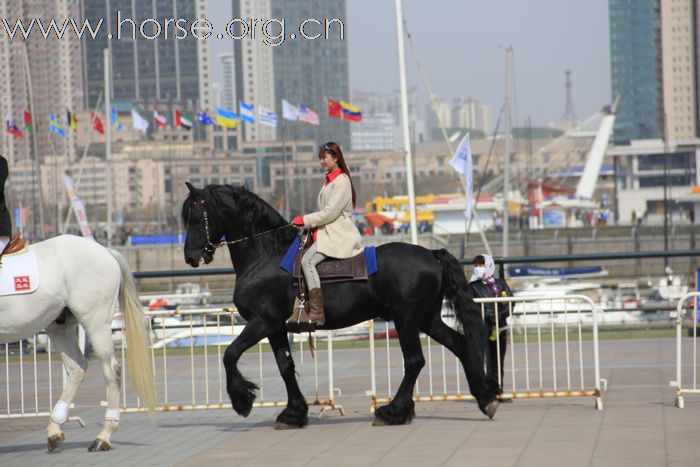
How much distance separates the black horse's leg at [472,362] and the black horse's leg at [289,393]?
1.20 metres

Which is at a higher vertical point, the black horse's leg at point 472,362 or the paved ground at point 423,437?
the black horse's leg at point 472,362

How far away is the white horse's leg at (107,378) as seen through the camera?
1001 cm

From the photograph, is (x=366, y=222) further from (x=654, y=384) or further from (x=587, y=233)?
(x=654, y=384)

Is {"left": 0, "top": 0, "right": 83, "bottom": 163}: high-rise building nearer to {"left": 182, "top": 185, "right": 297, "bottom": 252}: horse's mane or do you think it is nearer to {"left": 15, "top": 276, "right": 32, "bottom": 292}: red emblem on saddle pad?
A: {"left": 182, "top": 185, "right": 297, "bottom": 252}: horse's mane

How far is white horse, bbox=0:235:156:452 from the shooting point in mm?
9859

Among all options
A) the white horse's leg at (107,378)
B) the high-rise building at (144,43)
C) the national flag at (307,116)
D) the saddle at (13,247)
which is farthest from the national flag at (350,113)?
the saddle at (13,247)

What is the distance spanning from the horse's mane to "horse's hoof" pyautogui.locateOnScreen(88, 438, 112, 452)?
6.62ft

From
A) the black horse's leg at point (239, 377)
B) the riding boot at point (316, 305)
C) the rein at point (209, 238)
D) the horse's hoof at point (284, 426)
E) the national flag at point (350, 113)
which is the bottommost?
the horse's hoof at point (284, 426)

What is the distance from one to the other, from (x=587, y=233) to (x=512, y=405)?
2969 inches

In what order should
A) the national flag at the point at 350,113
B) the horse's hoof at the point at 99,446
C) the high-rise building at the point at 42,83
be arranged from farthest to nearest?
the high-rise building at the point at 42,83 → the national flag at the point at 350,113 → the horse's hoof at the point at 99,446

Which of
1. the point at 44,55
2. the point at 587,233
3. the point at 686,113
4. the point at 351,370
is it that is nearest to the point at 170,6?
the point at 44,55

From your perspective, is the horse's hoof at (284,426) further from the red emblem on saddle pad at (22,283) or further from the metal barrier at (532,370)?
the red emblem on saddle pad at (22,283)

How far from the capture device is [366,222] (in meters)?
104

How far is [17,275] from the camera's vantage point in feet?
32.0
